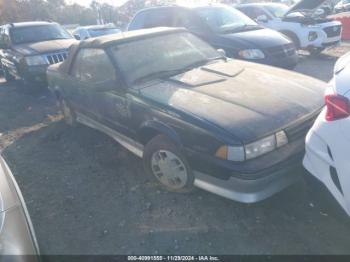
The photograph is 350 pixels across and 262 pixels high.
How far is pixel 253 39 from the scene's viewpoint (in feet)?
21.7

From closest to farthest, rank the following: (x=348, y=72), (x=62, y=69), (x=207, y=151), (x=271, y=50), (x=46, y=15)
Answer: (x=348, y=72)
(x=207, y=151)
(x=62, y=69)
(x=271, y=50)
(x=46, y=15)

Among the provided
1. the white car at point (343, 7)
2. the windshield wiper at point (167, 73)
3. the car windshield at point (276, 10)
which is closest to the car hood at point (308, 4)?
the car windshield at point (276, 10)

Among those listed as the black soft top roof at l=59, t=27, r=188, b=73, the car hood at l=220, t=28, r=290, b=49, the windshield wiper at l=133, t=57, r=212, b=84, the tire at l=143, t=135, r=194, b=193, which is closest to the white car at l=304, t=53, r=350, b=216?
the tire at l=143, t=135, r=194, b=193

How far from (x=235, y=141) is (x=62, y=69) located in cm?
336

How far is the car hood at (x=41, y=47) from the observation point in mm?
7822

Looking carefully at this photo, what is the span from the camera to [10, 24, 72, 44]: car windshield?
865 cm

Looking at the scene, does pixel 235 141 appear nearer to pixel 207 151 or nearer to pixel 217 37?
pixel 207 151

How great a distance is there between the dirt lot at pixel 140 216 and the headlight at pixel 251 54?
334 centimetres

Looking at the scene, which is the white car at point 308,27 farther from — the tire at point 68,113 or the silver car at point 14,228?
the silver car at point 14,228

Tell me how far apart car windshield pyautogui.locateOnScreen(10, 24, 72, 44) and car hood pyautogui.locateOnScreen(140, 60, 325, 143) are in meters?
6.41

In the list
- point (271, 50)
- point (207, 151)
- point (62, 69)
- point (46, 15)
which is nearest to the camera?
point (207, 151)

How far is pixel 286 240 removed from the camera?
2.79m

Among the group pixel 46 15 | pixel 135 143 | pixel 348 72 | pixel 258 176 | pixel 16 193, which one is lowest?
pixel 46 15

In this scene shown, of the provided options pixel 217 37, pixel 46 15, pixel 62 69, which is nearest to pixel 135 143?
pixel 62 69
